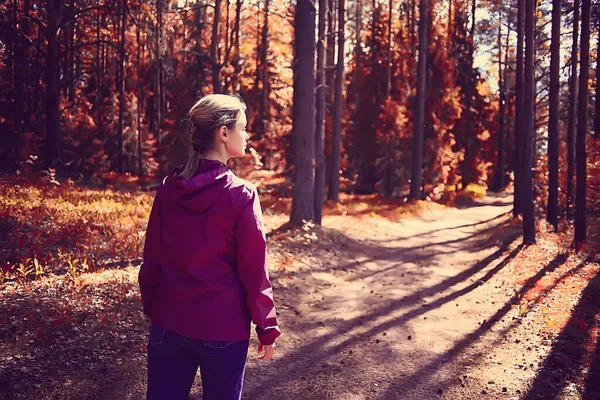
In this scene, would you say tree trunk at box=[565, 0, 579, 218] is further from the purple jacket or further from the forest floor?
the purple jacket

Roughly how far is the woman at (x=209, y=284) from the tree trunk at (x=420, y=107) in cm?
2470

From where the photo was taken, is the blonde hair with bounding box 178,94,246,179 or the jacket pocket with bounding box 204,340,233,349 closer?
the jacket pocket with bounding box 204,340,233,349

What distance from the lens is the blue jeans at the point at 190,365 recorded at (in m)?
2.55

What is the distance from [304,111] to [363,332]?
291 inches

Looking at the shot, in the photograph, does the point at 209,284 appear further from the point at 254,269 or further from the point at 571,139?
the point at 571,139

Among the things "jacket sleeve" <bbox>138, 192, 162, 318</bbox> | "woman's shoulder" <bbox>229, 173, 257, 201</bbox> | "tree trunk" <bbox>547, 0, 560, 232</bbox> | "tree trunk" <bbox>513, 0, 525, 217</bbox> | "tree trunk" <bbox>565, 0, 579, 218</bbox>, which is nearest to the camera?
"woman's shoulder" <bbox>229, 173, 257, 201</bbox>

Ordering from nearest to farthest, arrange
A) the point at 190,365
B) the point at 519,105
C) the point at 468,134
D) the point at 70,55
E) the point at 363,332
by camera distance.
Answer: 1. the point at 190,365
2. the point at 363,332
3. the point at 519,105
4. the point at 70,55
5. the point at 468,134

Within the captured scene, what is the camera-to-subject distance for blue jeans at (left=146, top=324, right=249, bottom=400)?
2.55 m

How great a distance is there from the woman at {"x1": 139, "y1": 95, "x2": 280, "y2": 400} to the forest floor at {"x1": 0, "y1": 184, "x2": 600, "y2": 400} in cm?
303

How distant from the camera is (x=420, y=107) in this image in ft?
86.4

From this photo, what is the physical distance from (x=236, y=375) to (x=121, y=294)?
17.2 feet

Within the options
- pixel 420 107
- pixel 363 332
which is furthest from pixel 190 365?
pixel 420 107

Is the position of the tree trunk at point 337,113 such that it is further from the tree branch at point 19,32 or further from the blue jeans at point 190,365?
the blue jeans at point 190,365

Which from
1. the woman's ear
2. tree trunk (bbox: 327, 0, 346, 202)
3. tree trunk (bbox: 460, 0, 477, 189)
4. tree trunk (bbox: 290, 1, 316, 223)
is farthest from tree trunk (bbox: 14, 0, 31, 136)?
tree trunk (bbox: 460, 0, 477, 189)
